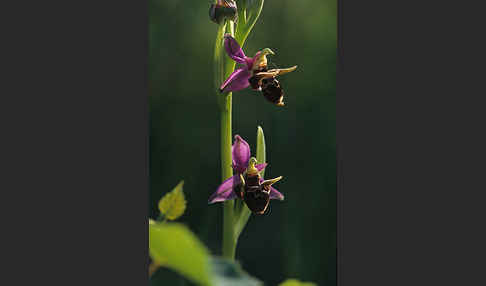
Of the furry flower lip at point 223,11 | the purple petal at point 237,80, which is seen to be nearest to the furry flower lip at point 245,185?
the purple petal at point 237,80

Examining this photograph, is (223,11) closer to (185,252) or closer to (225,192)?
(225,192)

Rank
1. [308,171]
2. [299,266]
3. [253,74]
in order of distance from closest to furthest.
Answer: [253,74]
[299,266]
[308,171]

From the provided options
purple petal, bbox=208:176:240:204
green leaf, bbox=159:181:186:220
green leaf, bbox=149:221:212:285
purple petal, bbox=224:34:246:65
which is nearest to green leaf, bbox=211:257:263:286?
green leaf, bbox=149:221:212:285

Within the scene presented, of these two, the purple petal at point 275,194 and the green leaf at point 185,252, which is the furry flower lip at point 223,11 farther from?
the green leaf at point 185,252

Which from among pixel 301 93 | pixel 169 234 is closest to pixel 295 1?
pixel 301 93

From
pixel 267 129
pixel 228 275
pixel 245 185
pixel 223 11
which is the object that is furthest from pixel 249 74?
pixel 228 275

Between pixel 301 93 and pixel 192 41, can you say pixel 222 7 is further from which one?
pixel 301 93
